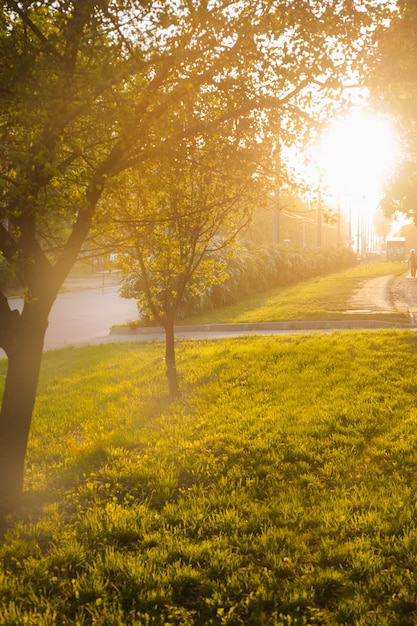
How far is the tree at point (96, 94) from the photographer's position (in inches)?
147

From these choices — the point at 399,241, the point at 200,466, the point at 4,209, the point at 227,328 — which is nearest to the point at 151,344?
the point at 227,328

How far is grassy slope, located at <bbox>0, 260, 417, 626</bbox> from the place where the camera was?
3.36 m

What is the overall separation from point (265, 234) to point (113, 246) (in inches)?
2285

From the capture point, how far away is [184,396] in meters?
8.21

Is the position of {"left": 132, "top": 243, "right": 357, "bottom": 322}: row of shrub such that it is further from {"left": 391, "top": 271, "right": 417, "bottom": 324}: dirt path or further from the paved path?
{"left": 391, "top": 271, "right": 417, "bottom": 324}: dirt path

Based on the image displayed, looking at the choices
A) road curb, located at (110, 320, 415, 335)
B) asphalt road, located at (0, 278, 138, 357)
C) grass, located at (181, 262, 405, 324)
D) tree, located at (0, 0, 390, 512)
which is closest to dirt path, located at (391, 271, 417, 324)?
road curb, located at (110, 320, 415, 335)

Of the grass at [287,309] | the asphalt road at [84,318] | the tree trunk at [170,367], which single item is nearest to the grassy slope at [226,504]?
the tree trunk at [170,367]

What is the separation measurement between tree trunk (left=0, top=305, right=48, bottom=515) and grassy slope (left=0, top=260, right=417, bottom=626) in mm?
239

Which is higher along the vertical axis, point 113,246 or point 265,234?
point 265,234

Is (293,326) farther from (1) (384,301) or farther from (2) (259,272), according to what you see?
(2) (259,272)

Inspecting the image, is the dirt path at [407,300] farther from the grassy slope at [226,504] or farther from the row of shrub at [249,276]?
the grassy slope at [226,504]

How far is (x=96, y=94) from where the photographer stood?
378cm

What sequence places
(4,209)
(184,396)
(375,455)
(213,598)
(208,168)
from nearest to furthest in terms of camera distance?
Result: (213,598) < (4,209) < (208,168) < (375,455) < (184,396)

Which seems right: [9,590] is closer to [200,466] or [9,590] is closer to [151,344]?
[200,466]
